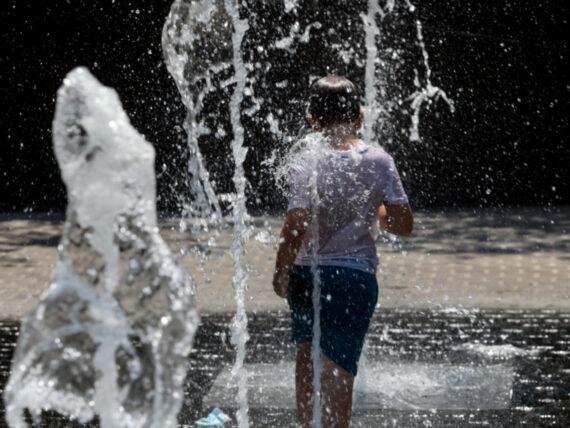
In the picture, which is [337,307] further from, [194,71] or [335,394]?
[194,71]

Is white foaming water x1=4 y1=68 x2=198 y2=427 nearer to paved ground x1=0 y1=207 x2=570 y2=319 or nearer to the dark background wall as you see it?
paved ground x1=0 y1=207 x2=570 y2=319

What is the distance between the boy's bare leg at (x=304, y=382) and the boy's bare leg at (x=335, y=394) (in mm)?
62

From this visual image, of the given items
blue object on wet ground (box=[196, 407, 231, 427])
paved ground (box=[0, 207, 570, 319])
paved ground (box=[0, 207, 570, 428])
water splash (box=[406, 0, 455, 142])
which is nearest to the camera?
blue object on wet ground (box=[196, 407, 231, 427])

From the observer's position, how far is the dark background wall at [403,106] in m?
14.2

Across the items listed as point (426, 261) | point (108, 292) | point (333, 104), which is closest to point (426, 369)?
point (333, 104)

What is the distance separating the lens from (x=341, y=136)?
14.5 feet

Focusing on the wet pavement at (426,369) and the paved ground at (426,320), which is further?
the paved ground at (426,320)

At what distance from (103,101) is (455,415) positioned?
8.04ft

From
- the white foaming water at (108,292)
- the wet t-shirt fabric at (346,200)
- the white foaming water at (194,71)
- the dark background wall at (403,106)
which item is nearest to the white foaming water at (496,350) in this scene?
Answer: the wet t-shirt fabric at (346,200)

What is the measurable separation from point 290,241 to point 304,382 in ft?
1.67

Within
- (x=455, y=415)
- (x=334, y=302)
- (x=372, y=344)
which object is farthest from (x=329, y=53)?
(x=334, y=302)

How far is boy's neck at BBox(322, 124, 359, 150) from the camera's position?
14.5 ft

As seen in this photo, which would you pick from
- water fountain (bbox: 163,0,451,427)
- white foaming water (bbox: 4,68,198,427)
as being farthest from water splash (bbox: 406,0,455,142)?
white foaming water (bbox: 4,68,198,427)

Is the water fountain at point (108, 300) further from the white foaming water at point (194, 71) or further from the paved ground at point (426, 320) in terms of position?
the white foaming water at point (194, 71)
